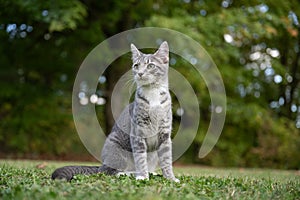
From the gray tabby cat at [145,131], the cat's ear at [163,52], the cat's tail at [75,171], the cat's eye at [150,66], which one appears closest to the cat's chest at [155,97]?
the gray tabby cat at [145,131]

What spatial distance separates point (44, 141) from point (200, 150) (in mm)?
5443

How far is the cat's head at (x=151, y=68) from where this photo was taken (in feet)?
14.5

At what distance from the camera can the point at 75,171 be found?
4.22 metres

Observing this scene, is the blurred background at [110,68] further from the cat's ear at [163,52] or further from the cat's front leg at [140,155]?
the cat's front leg at [140,155]

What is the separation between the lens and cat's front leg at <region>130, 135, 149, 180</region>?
167 inches

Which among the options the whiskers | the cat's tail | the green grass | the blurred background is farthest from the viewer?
the blurred background

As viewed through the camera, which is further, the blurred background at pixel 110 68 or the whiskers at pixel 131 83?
the blurred background at pixel 110 68

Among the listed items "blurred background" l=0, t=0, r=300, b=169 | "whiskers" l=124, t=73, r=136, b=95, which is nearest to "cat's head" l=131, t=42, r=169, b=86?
"whiskers" l=124, t=73, r=136, b=95

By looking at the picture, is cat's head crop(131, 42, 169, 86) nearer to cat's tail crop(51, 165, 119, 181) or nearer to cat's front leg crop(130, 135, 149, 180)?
cat's front leg crop(130, 135, 149, 180)

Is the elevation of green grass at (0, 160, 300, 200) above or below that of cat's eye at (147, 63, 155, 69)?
below

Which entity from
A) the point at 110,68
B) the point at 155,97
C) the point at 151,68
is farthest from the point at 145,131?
the point at 110,68

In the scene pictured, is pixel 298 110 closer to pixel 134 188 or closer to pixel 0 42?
pixel 0 42

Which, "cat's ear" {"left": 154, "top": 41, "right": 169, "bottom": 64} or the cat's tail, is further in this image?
"cat's ear" {"left": 154, "top": 41, "right": 169, "bottom": 64}

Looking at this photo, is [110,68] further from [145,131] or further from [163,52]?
[145,131]
